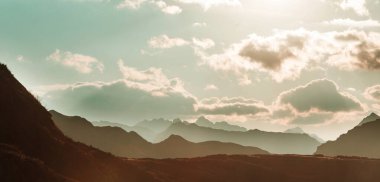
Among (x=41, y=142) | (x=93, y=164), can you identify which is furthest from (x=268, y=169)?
(x=41, y=142)

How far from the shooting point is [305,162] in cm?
8419

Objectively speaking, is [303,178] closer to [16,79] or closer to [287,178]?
[287,178]

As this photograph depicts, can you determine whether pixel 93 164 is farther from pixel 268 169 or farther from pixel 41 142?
pixel 268 169

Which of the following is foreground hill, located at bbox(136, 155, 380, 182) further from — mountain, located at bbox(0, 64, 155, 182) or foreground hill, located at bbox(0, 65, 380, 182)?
mountain, located at bbox(0, 64, 155, 182)

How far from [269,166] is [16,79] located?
4601cm

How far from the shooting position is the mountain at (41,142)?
44781mm

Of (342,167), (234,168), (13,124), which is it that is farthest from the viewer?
(342,167)

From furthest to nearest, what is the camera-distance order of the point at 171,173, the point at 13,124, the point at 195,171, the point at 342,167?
the point at 342,167
the point at 195,171
the point at 171,173
the point at 13,124

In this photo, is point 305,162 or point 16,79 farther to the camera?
point 305,162

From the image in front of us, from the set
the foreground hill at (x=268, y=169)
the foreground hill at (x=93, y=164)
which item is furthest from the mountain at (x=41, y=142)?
the foreground hill at (x=268, y=169)

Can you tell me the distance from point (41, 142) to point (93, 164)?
6459 mm

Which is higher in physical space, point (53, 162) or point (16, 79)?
point (16, 79)

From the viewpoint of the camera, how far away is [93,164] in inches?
2004

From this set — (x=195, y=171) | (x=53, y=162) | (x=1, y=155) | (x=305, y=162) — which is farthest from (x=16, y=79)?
(x=305, y=162)
